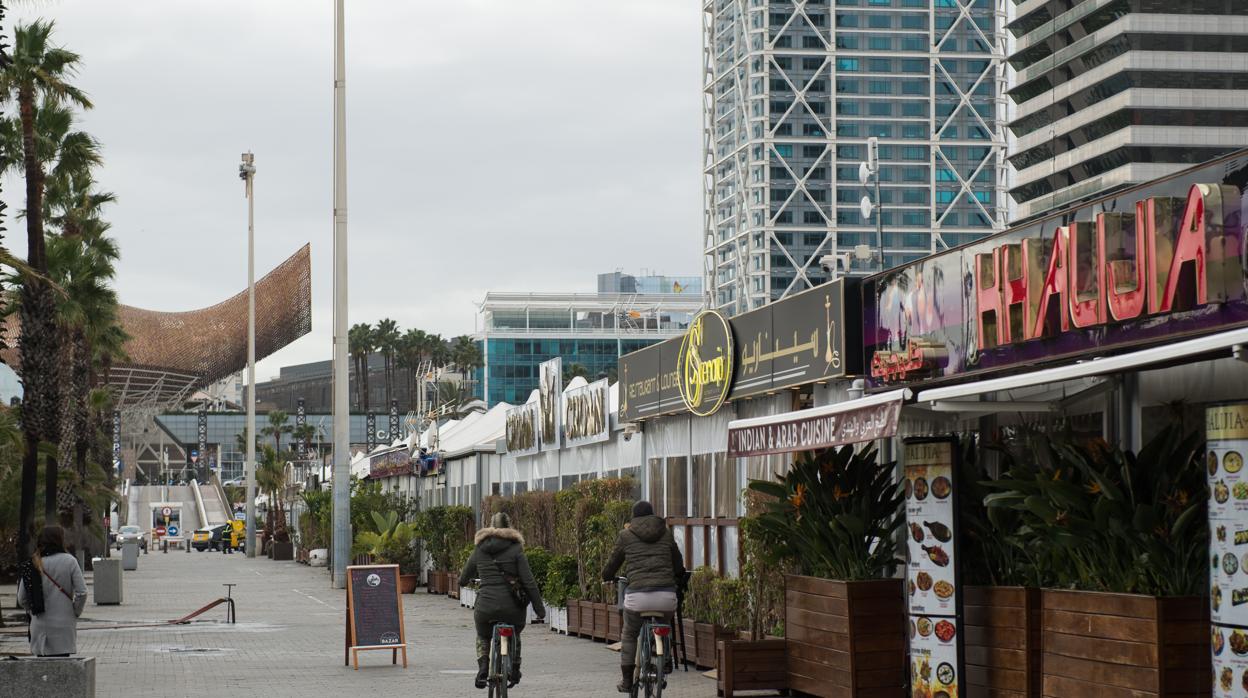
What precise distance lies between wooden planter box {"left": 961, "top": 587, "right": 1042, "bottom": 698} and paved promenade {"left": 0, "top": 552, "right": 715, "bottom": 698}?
10.8 feet

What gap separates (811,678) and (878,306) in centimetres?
325

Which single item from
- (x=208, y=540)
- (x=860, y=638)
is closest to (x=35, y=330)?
(x=860, y=638)

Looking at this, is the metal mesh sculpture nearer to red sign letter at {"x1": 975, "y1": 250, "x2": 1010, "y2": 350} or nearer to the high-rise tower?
the high-rise tower

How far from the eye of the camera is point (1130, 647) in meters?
9.59

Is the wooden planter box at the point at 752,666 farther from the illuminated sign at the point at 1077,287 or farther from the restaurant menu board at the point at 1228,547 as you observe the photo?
the restaurant menu board at the point at 1228,547

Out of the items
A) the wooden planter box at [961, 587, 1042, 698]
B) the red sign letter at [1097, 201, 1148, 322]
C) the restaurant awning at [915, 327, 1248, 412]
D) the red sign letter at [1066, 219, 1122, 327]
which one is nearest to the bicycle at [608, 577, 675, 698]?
the wooden planter box at [961, 587, 1042, 698]

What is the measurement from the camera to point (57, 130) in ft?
108

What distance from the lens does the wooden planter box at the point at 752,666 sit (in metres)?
14.3

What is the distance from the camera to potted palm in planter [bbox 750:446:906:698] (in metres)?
13.1

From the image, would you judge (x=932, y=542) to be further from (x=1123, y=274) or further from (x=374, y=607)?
(x=374, y=607)

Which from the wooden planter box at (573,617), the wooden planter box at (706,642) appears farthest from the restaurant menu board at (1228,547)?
the wooden planter box at (573,617)

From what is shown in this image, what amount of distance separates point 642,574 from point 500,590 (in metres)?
1.24

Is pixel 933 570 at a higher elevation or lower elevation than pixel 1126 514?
lower

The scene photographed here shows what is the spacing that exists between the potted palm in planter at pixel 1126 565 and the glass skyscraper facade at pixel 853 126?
155656 millimetres
